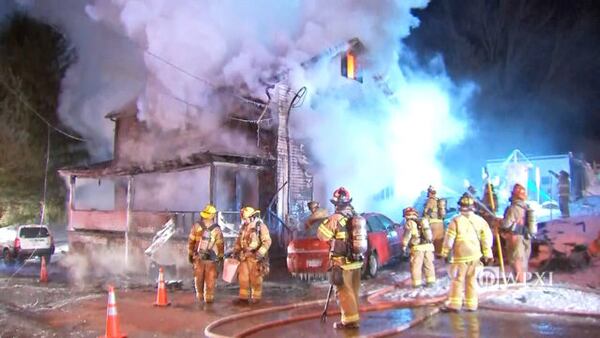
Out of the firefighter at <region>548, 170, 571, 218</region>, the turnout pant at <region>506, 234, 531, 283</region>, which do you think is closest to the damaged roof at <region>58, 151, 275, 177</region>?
the turnout pant at <region>506, 234, 531, 283</region>

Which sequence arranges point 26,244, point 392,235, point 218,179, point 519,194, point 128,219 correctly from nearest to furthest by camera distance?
point 519,194 < point 392,235 < point 128,219 < point 218,179 < point 26,244

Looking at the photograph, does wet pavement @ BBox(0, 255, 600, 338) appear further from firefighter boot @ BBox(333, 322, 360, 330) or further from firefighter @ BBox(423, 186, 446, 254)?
firefighter @ BBox(423, 186, 446, 254)

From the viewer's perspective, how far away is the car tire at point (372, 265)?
1116cm

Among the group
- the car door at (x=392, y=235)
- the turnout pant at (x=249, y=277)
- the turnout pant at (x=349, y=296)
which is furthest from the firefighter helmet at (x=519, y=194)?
the turnout pant at (x=249, y=277)

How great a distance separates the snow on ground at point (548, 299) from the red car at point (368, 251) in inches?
129

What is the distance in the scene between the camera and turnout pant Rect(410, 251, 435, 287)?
9.48 meters

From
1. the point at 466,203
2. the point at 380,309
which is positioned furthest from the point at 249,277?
the point at 466,203

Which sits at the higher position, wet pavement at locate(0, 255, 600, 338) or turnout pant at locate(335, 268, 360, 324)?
turnout pant at locate(335, 268, 360, 324)

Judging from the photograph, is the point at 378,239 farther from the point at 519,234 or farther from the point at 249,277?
the point at 249,277

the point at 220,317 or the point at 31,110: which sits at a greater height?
the point at 31,110

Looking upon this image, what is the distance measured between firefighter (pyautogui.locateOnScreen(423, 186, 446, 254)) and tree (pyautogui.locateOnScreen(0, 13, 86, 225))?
57.6 feet

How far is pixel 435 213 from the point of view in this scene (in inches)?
447

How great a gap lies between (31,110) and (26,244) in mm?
7879

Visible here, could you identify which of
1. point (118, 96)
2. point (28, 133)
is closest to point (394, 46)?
point (118, 96)
